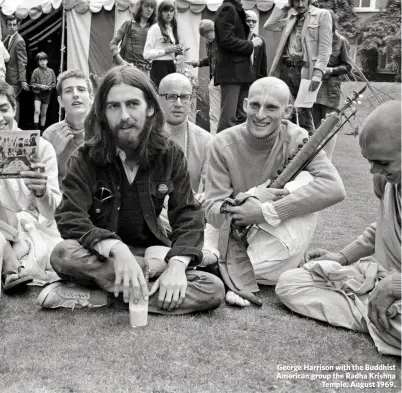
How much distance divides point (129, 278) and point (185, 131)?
7.55 ft

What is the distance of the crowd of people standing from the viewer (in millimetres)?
3254

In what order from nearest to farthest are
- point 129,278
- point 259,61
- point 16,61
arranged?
point 129,278 → point 259,61 → point 16,61

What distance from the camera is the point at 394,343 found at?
2.96 m

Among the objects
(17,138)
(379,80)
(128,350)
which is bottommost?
(379,80)

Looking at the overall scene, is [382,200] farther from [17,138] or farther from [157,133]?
[17,138]

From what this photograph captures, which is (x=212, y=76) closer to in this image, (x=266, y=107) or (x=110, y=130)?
(x=266, y=107)

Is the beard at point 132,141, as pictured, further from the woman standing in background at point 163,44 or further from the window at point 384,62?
the window at point 384,62

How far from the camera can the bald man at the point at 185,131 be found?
5.13 m

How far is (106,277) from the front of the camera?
11.2 ft

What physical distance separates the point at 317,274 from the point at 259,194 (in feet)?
2.79

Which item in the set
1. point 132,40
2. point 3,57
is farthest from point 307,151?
point 3,57

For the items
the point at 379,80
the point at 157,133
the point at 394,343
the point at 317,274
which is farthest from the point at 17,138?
the point at 379,80

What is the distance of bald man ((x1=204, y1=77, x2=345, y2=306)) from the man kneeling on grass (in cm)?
47

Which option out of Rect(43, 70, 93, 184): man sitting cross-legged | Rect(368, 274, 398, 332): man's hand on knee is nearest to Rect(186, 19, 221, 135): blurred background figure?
Rect(43, 70, 93, 184): man sitting cross-legged
